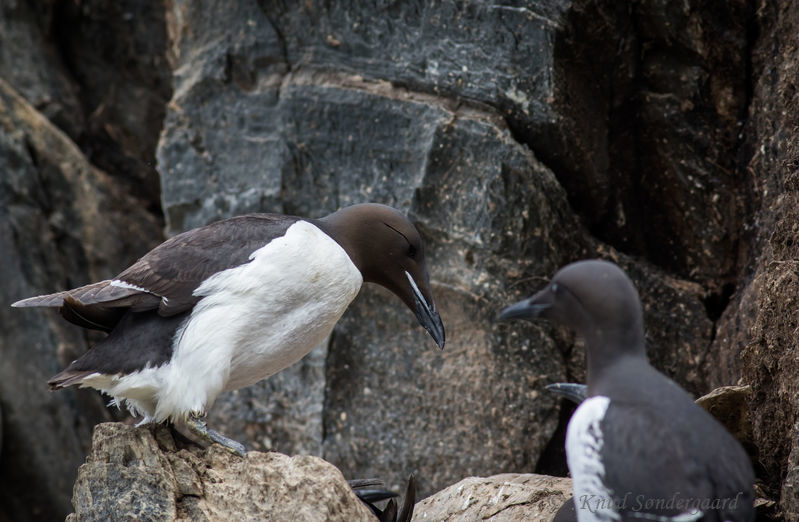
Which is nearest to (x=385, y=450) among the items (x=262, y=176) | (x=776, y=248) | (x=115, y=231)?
(x=262, y=176)

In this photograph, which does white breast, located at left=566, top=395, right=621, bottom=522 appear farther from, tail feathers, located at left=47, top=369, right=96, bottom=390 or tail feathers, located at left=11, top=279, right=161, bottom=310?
tail feathers, located at left=47, top=369, right=96, bottom=390

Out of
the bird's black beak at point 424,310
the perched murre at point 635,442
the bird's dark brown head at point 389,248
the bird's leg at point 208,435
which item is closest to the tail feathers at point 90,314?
the bird's leg at point 208,435

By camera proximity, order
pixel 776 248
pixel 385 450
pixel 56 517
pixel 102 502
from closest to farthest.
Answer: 1. pixel 102 502
2. pixel 776 248
3. pixel 385 450
4. pixel 56 517

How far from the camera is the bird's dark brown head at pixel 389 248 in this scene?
178 inches

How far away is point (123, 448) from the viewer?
3.85m

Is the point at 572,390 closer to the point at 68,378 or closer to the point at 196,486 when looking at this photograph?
the point at 196,486

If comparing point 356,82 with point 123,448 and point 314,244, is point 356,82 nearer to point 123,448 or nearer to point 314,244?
point 314,244

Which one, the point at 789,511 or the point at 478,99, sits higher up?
the point at 478,99

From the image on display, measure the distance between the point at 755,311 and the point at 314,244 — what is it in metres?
2.29

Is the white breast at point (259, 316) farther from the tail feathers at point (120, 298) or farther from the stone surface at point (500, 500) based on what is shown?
the stone surface at point (500, 500)

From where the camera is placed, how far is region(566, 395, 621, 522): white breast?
3.00 metres

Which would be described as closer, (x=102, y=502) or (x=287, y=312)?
(x=102, y=502)

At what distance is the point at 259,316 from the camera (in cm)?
408

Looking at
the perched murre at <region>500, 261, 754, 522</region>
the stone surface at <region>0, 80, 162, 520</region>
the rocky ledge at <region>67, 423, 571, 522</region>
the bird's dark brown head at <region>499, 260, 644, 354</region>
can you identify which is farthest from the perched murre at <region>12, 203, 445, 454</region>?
the stone surface at <region>0, 80, 162, 520</region>
